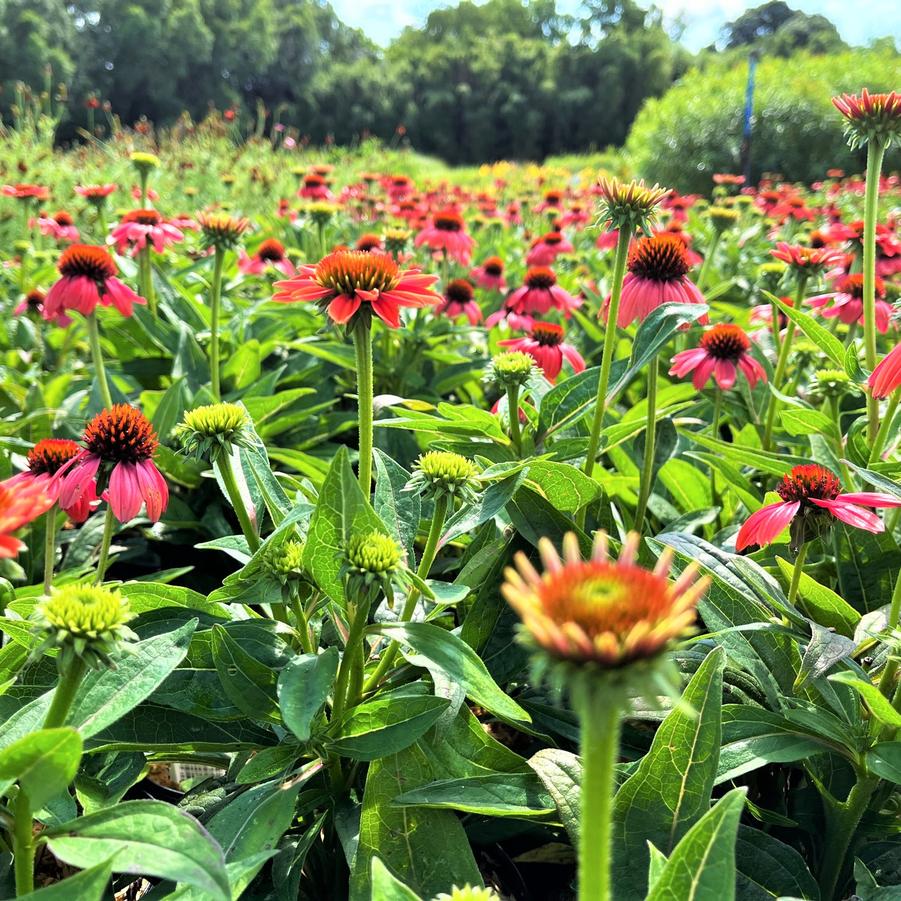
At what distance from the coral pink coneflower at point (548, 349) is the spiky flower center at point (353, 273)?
2.31 feet

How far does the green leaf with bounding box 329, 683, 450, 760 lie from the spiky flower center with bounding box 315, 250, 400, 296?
423 millimetres

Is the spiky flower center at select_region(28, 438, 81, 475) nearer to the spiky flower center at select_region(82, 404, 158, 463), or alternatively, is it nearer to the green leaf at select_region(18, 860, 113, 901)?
the spiky flower center at select_region(82, 404, 158, 463)

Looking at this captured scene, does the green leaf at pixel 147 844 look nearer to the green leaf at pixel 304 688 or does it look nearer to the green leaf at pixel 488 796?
the green leaf at pixel 304 688

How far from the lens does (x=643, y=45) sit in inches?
1073

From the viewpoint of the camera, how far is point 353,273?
2.87 feet

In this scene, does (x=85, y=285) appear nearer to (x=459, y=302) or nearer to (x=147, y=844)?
(x=459, y=302)

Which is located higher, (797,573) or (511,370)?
(511,370)

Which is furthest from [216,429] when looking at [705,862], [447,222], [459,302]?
[447,222]

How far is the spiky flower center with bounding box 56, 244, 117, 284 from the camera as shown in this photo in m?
1.53

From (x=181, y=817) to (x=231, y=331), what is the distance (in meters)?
1.49

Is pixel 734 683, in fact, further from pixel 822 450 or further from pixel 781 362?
pixel 781 362

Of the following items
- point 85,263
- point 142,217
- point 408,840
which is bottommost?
point 408,840

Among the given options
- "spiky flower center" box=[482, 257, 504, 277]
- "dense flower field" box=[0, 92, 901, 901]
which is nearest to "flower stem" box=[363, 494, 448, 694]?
"dense flower field" box=[0, 92, 901, 901]

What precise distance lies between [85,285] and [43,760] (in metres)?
1.17
